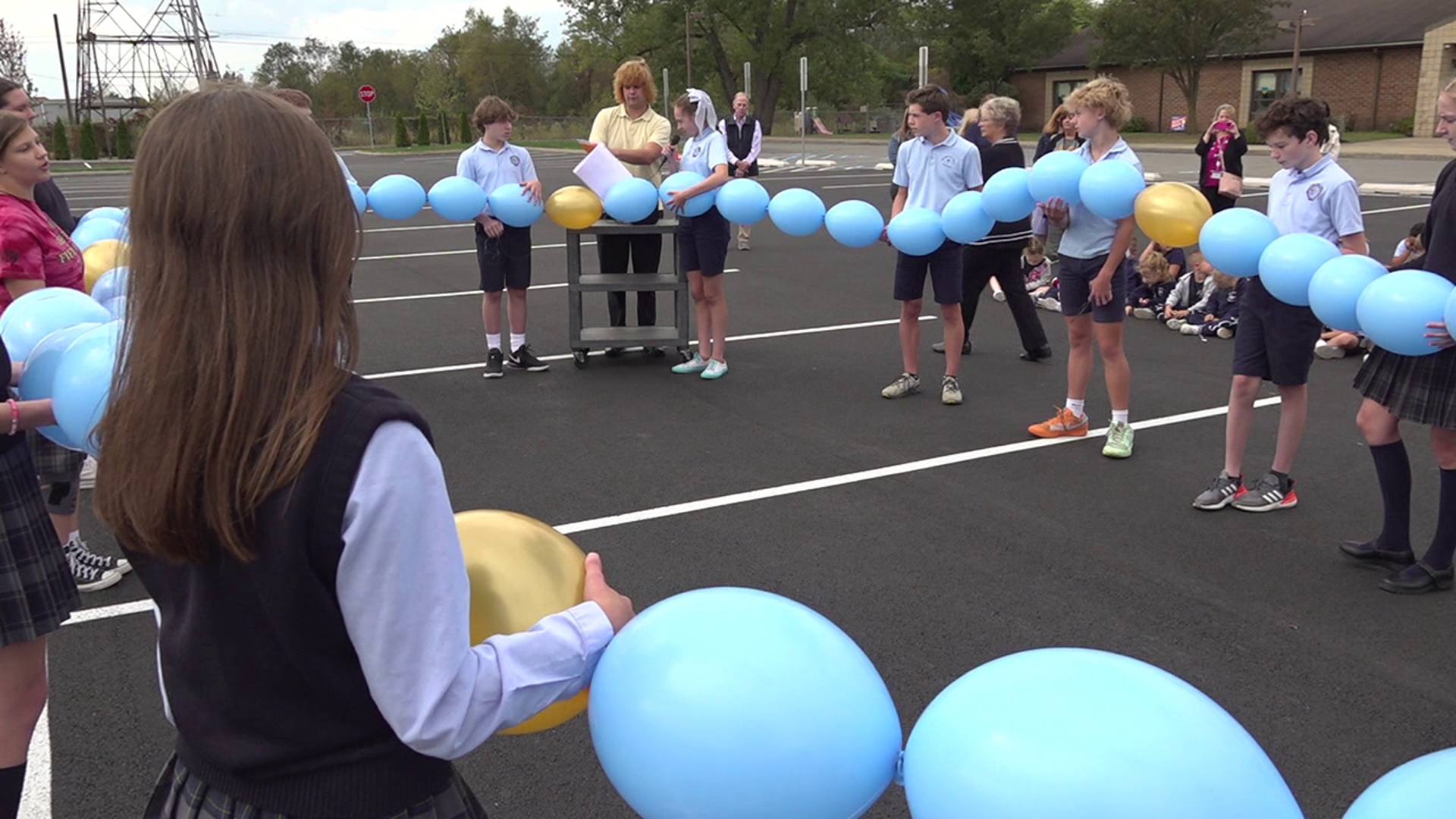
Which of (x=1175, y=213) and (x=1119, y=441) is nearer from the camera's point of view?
(x=1175, y=213)

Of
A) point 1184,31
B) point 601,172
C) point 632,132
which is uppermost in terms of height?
point 1184,31

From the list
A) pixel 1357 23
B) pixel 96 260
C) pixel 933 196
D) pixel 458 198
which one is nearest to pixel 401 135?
pixel 1357 23

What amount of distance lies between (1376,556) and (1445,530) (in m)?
0.33

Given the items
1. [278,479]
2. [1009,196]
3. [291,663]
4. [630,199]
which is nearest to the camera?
[278,479]

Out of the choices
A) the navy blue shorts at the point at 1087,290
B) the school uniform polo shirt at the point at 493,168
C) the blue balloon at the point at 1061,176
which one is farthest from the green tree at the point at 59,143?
the navy blue shorts at the point at 1087,290

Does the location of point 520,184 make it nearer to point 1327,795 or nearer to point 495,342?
point 495,342

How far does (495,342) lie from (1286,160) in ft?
17.4

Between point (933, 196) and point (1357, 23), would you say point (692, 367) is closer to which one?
point (933, 196)

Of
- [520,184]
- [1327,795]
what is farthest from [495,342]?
[1327,795]

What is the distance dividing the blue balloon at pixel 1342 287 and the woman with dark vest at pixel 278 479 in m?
3.81

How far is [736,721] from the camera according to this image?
5.24 feet

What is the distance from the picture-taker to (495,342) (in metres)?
7.91

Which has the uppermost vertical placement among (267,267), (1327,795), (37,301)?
(267,267)

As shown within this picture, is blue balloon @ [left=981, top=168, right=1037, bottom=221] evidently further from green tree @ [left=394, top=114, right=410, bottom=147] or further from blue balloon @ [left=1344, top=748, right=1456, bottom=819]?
green tree @ [left=394, top=114, right=410, bottom=147]
